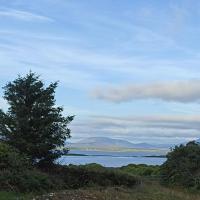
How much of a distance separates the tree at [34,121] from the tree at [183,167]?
8822 mm

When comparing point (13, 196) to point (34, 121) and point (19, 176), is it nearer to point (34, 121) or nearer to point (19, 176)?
point (19, 176)

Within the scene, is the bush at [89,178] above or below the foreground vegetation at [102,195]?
above

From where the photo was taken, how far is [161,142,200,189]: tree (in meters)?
34.9

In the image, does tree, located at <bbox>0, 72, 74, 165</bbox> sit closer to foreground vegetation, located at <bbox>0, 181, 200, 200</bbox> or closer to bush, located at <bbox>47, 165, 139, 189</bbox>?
bush, located at <bbox>47, 165, 139, 189</bbox>

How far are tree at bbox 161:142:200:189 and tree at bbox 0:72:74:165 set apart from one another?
8822 mm

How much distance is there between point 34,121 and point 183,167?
1117cm

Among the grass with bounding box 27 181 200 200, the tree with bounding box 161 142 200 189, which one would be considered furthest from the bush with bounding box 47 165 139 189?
the tree with bounding box 161 142 200 189

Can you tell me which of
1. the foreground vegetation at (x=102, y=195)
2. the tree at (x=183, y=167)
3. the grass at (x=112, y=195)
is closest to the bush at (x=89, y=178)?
the grass at (x=112, y=195)

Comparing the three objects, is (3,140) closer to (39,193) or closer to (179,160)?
(39,193)

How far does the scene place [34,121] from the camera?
2953 centimetres

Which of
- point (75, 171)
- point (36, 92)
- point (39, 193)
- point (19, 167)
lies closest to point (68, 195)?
point (39, 193)

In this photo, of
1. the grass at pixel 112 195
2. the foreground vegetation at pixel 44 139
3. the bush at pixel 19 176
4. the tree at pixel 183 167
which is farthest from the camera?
the tree at pixel 183 167

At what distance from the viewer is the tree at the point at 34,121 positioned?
96.0 ft

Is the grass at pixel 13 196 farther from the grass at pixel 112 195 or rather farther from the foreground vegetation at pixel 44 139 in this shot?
the foreground vegetation at pixel 44 139
